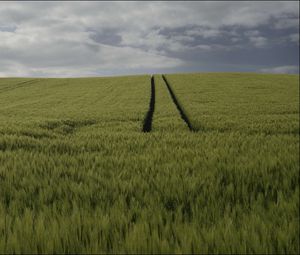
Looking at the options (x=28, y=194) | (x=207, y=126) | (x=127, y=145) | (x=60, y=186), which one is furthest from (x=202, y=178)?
(x=207, y=126)

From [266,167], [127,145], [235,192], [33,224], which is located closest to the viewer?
[33,224]

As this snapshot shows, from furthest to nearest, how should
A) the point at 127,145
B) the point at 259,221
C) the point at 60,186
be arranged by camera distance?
the point at 127,145, the point at 60,186, the point at 259,221

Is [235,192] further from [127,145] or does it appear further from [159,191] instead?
[127,145]

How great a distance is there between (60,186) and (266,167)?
292cm

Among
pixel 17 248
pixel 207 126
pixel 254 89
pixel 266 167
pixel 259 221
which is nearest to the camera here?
pixel 17 248

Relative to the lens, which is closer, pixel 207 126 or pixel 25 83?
pixel 207 126

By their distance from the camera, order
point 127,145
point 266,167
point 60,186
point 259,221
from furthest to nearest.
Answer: point 127,145, point 266,167, point 60,186, point 259,221

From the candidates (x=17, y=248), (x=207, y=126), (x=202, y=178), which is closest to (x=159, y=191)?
(x=202, y=178)

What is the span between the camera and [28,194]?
197 inches

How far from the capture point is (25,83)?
64.1 m

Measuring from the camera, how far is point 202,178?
5.52 m

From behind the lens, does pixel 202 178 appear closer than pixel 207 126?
Yes

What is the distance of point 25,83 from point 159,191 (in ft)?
206

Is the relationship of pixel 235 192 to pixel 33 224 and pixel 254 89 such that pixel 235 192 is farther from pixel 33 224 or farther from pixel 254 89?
pixel 254 89
